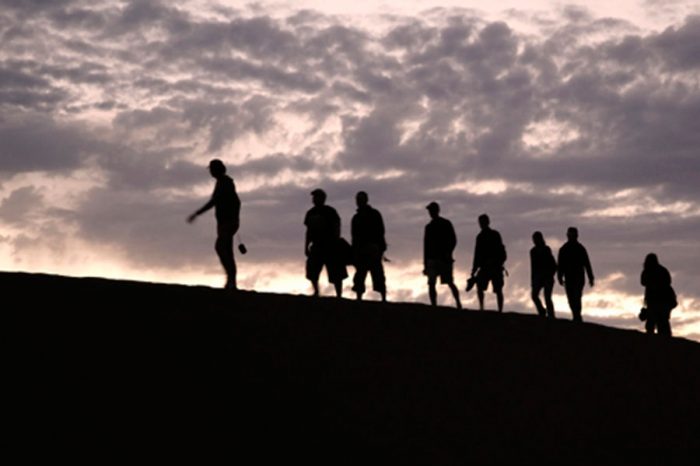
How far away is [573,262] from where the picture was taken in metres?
23.0

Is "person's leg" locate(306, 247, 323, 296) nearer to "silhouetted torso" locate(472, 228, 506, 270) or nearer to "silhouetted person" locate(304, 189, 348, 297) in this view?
"silhouetted person" locate(304, 189, 348, 297)

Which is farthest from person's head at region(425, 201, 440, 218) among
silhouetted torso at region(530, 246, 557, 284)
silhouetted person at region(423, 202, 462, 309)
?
silhouetted torso at region(530, 246, 557, 284)

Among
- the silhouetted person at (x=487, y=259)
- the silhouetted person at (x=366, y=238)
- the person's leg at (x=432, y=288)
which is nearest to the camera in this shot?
the silhouetted person at (x=366, y=238)

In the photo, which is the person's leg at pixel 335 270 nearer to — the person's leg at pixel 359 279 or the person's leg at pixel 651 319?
the person's leg at pixel 359 279

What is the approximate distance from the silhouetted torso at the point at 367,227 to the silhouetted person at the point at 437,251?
3.08 feet

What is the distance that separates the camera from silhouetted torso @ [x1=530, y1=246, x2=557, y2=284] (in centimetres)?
2327

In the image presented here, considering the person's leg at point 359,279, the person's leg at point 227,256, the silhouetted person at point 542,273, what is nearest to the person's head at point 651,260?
the silhouetted person at point 542,273

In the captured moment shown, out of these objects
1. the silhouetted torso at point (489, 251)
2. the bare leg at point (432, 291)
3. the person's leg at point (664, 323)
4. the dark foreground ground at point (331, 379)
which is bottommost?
the dark foreground ground at point (331, 379)

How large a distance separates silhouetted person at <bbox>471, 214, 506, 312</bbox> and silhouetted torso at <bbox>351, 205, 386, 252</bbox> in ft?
7.75

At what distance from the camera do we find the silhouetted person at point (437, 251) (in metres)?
21.5

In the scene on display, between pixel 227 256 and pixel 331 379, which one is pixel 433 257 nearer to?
pixel 227 256

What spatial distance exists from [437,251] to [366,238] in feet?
4.18

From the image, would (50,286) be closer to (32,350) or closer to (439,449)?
(32,350)

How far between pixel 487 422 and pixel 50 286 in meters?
6.45
